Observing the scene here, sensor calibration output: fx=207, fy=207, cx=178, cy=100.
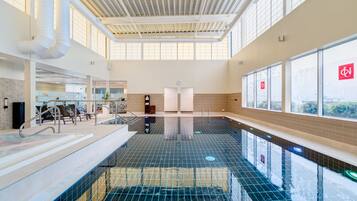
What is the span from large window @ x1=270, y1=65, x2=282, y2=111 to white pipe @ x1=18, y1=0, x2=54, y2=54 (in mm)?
7183

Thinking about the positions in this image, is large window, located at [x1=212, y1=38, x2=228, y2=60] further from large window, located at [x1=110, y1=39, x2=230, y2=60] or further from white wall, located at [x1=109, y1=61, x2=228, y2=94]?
white wall, located at [x1=109, y1=61, x2=228, y2=94]

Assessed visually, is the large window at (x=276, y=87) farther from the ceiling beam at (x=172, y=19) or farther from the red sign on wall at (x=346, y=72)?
the ceiling beam at (x=172, y=19)

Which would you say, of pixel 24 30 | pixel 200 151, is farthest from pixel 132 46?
pixel 200 151

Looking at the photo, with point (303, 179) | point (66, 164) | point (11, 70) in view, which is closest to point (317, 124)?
point (303, 179)

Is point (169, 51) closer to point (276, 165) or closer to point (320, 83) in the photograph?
point (320, 83)

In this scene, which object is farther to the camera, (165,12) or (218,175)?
(165,12)

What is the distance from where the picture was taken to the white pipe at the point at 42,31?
5457 mm

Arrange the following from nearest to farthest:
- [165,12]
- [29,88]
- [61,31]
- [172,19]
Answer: [61,31] → [29,88] → [165,12] → [172,19]

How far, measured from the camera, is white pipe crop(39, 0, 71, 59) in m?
5.88

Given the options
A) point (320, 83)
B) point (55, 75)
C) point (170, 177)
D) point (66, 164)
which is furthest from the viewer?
point (55, 75)

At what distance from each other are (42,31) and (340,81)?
290 inches

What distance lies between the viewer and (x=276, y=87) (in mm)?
7391

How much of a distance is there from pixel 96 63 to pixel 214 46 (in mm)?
7520

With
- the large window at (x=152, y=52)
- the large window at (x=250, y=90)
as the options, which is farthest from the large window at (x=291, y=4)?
the large window at (x=152, y=52)
